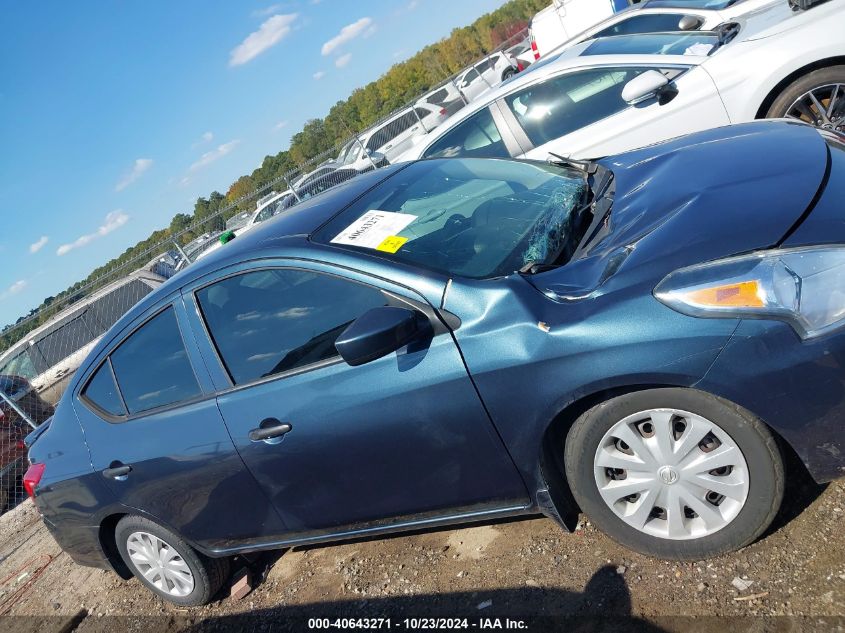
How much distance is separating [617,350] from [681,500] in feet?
2.09

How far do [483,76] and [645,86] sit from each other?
16.9 meters

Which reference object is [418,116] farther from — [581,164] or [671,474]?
[671,474]

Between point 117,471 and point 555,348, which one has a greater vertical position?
point 117,471

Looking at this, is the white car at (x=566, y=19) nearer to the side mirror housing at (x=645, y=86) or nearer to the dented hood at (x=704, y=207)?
the side mirror housing at (x=645, y=86)

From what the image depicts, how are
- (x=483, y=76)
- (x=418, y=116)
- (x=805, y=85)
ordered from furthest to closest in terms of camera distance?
(x=483, y=76) → (x=418, y=116) → (x=805, y=85)

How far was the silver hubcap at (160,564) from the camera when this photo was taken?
3.94m

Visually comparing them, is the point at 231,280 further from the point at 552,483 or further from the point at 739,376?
the point at 739,376

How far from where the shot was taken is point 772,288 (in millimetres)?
2270

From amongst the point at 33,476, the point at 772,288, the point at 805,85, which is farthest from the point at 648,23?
the point at 33,476

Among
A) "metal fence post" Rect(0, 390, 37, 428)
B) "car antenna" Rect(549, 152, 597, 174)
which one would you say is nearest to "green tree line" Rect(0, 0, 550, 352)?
"metal fence post" Rect(0, 390, 37, 428)

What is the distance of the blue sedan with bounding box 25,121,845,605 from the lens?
233 cm

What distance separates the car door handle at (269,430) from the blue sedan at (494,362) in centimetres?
2

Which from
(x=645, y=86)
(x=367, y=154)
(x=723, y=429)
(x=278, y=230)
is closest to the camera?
(x=723, y=429)

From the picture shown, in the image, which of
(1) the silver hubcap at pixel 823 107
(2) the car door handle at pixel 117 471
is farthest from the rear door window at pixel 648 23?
(2) the car door handle at pixel 117 471
